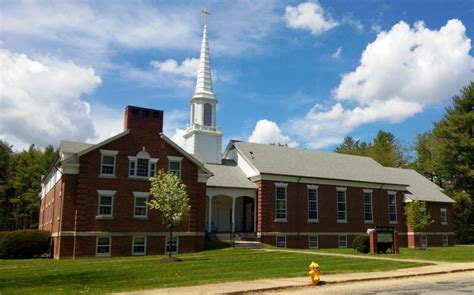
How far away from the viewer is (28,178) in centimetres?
6944

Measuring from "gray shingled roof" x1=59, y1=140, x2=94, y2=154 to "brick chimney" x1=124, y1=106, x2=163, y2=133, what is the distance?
3.20 m

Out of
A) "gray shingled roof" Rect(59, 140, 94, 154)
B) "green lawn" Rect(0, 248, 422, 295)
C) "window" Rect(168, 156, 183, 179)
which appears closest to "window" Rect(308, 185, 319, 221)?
"window" Rect(168, 156, 183, 179)

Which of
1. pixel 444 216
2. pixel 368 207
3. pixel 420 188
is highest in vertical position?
pixel 420 188

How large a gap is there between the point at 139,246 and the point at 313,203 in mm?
16773

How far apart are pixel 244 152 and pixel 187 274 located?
77.0 ft

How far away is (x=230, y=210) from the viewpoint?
134 ft

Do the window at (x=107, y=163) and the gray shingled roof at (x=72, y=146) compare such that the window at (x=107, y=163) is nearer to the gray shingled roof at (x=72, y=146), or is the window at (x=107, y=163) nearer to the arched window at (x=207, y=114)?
the gray shingled roof at (x=72, y=146)

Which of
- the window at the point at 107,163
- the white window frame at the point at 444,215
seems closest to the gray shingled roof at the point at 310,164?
the white window frame at the point at 444,215

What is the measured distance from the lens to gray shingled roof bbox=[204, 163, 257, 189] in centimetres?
3803

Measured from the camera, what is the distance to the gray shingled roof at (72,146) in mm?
30966

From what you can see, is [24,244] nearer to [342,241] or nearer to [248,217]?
[248,217]

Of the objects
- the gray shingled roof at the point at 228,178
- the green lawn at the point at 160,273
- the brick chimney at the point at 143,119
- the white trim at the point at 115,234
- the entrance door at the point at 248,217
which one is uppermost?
the brick chimney at the point at 143,119

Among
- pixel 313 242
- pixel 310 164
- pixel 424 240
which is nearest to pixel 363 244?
pixel 313 242

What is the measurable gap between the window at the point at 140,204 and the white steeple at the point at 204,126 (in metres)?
11.2
